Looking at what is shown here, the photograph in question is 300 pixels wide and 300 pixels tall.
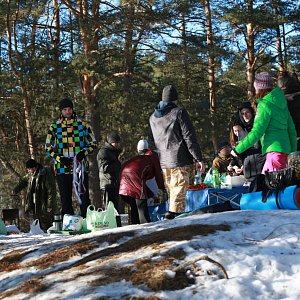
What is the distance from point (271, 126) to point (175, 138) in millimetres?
1720

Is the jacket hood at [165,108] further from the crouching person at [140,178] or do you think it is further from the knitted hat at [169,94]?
the crouching person at [140,178]

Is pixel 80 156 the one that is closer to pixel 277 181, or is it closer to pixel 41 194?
pixel 41 194

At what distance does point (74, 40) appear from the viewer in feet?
59.2

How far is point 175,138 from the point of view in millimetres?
7871

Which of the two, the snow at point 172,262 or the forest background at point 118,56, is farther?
the forest background at point 118,56

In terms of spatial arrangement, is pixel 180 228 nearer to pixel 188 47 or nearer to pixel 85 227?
pixel 85 227

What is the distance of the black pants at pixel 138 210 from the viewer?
8305 mm

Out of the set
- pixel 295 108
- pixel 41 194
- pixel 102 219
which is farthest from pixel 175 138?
pixel 41 194

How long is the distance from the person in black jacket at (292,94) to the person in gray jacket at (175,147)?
50.2 inches

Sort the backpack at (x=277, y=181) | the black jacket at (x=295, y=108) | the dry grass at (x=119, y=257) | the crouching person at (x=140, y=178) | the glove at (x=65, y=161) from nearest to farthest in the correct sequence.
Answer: the dry grass at (x=119, y=257), the backpack at (x=277, y=181), the black jacket at (x=295, y=108), the crouching person at (x=140, y=178), the glove at (x=65, y=161)

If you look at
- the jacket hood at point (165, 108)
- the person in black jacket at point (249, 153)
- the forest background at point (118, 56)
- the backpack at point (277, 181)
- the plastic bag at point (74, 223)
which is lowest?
the plastic bag at point (74, 223)

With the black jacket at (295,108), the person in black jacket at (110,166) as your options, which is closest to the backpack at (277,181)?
the black jacket at (295,108)

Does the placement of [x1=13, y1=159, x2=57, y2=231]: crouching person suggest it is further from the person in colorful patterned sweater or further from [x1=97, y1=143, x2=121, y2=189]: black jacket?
the person in colorful patterned sweater

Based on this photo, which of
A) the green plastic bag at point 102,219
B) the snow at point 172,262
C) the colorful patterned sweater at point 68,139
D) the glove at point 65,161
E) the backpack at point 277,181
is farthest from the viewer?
the colorful patterned sweater at point 68,139
